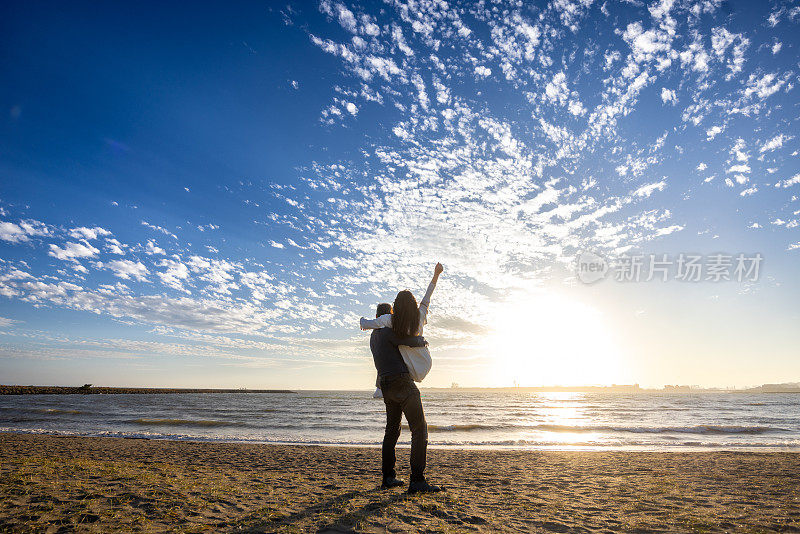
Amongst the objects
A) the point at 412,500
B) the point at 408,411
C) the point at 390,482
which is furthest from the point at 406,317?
the point at 390,482

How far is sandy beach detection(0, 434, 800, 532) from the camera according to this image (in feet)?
13.3

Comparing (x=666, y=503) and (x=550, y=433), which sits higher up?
(x=666, y=503)

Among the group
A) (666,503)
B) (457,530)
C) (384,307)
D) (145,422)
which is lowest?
(145,422)

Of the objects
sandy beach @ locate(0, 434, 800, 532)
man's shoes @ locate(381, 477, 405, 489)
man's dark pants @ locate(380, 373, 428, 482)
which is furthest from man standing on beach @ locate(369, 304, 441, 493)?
sandy beach @ locate(0, 434, 800, 532)

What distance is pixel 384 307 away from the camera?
5.30 metres

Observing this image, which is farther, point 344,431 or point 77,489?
point 344,431

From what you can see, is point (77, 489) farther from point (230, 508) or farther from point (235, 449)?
point (235, 449)

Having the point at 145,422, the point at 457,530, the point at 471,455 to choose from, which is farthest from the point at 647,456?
the point at 145,422

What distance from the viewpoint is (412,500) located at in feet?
16.1

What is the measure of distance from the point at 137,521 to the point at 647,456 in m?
13.1

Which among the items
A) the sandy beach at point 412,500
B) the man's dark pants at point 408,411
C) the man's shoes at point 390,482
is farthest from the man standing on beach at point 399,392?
the sandy beach at point 412,500

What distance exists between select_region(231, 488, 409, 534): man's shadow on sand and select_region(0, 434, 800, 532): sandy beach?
13 millimetres

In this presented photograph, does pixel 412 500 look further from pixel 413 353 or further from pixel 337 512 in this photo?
pixel 413 353

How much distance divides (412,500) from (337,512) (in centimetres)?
97
